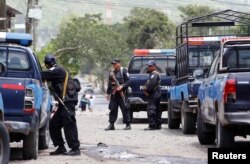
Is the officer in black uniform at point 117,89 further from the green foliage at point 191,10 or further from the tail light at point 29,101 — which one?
the green foliage at point 191,10

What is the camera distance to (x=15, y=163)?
486 inches

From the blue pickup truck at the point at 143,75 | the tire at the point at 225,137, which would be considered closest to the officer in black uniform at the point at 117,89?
the blue pickup truck at the point at 143,75

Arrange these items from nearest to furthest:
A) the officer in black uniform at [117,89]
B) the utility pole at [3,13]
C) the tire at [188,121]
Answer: the tire at [188,121] → the officer in black uniform at [117,89] → the utility pole at [3,13]

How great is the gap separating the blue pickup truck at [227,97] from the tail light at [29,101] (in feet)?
9.82

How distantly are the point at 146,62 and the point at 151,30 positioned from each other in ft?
180

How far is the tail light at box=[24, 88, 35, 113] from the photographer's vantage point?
1230cm

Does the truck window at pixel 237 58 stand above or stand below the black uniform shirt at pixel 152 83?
above

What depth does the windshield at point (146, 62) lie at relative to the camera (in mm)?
24938

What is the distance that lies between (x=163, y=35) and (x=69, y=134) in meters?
66.4

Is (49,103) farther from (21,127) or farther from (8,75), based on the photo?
(21,127)

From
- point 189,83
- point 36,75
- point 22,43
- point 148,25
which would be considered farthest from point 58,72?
point 148,25

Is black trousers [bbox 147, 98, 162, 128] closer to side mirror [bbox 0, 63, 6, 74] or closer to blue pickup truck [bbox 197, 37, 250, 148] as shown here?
blue pickup truck [bbox 197, 37, 250, 148]

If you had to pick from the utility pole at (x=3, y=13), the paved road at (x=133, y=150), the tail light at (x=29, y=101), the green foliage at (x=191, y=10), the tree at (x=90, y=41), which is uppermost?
the green foliage at (x=191, y=10)

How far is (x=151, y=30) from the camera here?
79812 millimetres
